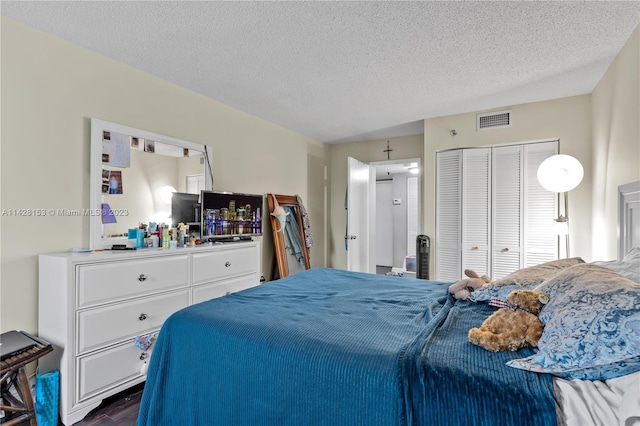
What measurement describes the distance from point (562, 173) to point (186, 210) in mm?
3465

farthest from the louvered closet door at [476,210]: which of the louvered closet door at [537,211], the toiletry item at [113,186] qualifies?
the toiletry item at [113,186]

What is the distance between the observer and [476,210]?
376cm

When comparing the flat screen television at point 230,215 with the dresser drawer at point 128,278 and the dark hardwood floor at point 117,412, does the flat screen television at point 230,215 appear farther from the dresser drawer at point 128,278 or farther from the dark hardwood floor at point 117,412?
the dark hardwood floor at point 117,412

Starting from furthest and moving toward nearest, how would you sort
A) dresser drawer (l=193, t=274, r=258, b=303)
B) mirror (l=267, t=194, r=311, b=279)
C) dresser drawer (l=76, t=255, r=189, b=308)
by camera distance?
mirror (l=267, t=194, r=311, b=279) → dresser drawer (l=193, t=274, r=258, b=303) → dresser drawer (l=76, t=255, r=189, b=308)

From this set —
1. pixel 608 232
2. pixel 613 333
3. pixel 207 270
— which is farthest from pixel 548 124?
pixel 207 270

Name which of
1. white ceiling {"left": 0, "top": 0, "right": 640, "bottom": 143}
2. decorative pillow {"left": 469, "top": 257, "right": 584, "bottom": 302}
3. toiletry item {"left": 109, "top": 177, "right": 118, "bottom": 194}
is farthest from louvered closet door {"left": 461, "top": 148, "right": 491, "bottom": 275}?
toiletry item {"left": 109, "top": 177, "right": 118, "bottom": 194}

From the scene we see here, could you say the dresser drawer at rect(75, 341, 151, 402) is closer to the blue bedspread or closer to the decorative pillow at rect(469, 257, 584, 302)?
the blue bedspread

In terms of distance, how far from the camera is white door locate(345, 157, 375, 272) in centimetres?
449

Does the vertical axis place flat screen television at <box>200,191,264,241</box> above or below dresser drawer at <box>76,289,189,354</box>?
above

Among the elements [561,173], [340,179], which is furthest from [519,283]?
[340,179]

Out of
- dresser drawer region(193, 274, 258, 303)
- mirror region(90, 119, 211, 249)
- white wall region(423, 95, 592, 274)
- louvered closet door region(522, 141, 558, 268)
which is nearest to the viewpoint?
mirror region(90, 119, 211, 249)

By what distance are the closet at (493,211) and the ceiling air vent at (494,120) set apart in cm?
26

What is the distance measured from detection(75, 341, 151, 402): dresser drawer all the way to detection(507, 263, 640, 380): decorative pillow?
2341 mm

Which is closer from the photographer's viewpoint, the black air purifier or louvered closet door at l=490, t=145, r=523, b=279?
louvered closet door at l=490, t=145, r=523, b=279
